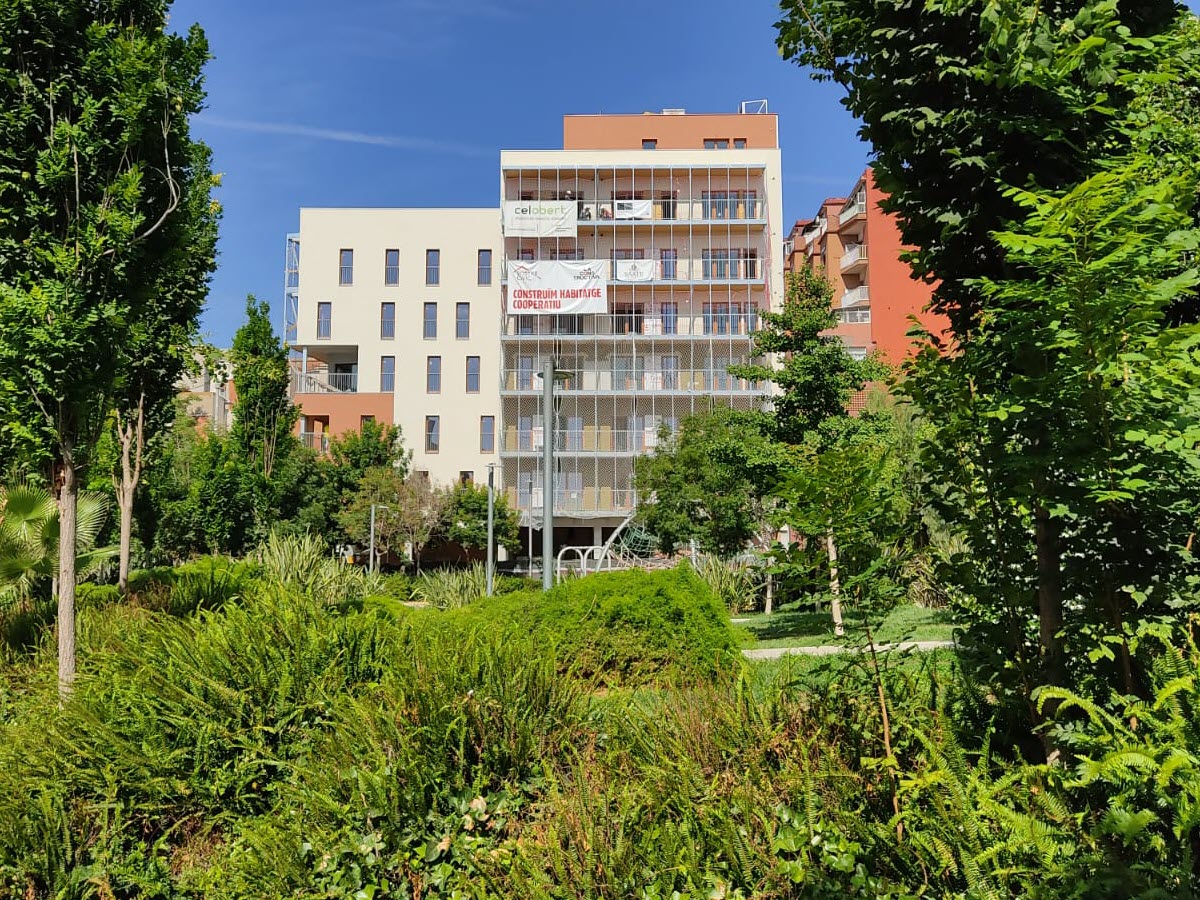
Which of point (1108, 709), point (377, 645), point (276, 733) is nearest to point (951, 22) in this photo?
point (1108, 709)

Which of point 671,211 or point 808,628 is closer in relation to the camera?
point 808,628

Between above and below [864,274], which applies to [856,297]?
below

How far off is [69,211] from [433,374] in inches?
1546

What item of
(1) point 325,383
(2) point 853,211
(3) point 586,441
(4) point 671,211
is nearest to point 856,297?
(2) point 853,211

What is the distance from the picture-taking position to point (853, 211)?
4569cm

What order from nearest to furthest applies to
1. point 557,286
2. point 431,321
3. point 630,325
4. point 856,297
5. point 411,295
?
point 557,286
point 630,325
point 856,297
point 411,295
point 431,321

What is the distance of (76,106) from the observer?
674 cm

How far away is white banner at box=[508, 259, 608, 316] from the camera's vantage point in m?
40.5

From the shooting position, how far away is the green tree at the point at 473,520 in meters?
Result: 37.6

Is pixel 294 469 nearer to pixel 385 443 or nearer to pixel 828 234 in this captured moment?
pixel 385 443

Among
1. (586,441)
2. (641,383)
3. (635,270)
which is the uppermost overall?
(635,270)

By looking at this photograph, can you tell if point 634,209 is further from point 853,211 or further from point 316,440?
point 316,440

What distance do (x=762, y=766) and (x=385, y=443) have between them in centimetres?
3717

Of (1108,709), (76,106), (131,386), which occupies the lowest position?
(1108,709)
